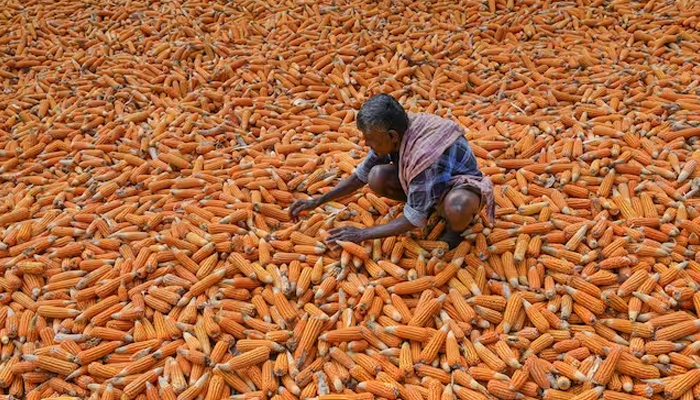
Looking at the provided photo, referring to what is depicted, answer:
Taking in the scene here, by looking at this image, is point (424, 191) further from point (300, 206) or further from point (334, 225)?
point (300, 206)

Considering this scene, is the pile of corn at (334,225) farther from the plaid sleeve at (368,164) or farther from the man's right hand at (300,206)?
the plaid sleeve at (368,164)

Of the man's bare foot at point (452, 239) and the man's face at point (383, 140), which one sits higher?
the man's face at point (383, 140)

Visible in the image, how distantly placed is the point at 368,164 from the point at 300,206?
60 centimetres

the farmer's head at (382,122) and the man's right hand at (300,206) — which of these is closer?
the farmer's head at (382,122)

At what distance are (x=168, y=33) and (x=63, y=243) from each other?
12.8 ft

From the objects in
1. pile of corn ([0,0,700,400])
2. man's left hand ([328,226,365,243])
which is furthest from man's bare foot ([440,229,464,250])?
man's left hand ([328,226,365,243])

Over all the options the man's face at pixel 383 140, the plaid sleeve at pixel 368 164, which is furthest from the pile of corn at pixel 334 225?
the man's face at pixel 383 140

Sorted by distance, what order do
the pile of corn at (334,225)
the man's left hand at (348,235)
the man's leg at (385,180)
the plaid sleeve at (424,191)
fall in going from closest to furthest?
1. the pile of corn at (334,225)
2. the plaid sleeve at (424,191)
3. the man's left hand at (348,235)
4. the man's leg at (385,180)

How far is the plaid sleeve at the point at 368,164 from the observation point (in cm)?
377

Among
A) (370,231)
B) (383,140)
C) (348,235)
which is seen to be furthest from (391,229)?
(383,140)

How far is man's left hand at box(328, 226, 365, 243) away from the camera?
357 centimetres

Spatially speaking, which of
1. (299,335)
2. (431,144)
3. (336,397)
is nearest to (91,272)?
(299,335)

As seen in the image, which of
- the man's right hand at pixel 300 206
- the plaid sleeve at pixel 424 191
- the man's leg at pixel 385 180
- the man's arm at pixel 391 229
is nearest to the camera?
the plaid sleeve at pixel 424 191

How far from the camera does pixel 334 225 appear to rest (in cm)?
396
